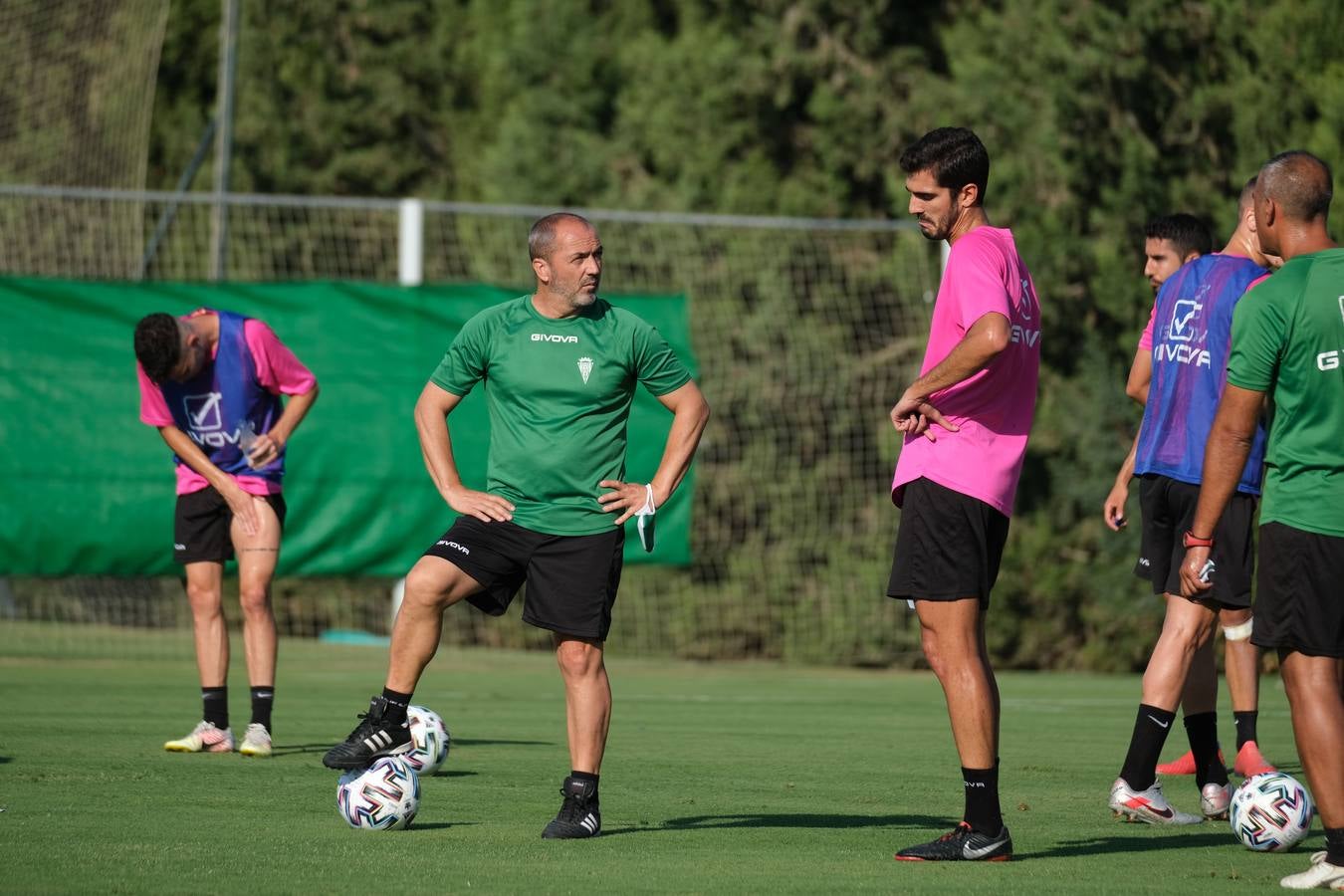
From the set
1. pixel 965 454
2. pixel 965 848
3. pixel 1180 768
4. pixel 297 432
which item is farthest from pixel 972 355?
pixel 297 432

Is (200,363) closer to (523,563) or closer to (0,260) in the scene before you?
(523,563)

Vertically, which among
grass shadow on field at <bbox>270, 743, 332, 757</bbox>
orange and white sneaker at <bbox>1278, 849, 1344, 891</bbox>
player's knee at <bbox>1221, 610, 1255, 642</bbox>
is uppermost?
player's knee at <bbox>1221, 610, 1255, 642</bbox>

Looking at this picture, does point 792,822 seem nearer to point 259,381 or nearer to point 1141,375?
point 1141,375

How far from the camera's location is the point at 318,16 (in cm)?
2486

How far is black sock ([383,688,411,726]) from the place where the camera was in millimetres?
6727

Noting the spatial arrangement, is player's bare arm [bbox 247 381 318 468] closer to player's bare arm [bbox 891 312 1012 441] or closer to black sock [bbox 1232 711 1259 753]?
player's bare arm [bbox 891 312 1012 441]

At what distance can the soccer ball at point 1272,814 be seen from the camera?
6.36 meters

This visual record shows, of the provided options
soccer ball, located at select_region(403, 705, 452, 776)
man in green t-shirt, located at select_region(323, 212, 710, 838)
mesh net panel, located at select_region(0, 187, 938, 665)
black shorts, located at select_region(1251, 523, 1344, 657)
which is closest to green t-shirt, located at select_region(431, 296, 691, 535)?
man in green t-shirt, located at select_region(323, 212, 710, 838)

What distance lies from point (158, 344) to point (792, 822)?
3993 millimetres

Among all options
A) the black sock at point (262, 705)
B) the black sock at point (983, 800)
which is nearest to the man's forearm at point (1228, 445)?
the black sock at point (983, 800)

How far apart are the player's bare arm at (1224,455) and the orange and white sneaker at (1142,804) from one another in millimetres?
1574

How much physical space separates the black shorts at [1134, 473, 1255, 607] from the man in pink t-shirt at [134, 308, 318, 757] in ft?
13.6

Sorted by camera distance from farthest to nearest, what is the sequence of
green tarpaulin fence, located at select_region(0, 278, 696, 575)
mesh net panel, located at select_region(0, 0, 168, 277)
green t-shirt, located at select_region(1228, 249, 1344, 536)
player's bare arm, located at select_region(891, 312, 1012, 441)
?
mesh net panel, located at select_region(0, 0, 168, 277) < green tarpaulin fence, located at select_region(0, 278, 696, 575) < player's bare arm, located at select_region(891, 312, 1012, 441) < green t-shirt, located at select_region(1228, 249, 1344, 536)

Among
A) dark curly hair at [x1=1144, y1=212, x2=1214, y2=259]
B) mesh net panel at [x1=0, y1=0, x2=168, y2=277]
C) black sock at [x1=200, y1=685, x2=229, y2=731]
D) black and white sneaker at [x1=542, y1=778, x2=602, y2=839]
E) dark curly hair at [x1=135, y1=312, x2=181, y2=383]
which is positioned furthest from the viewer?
mesh net panel at [x1=0, y1=0, x2=168, y2=277]
